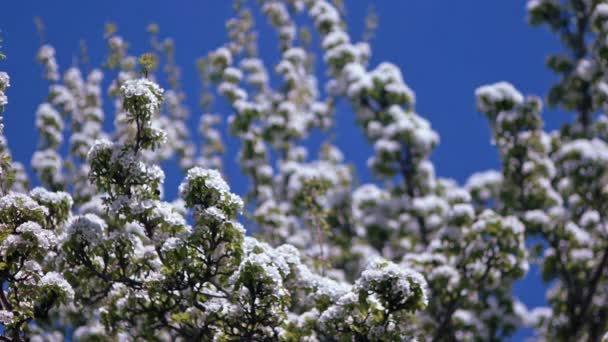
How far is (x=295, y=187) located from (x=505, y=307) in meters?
5.01

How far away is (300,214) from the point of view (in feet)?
51.5

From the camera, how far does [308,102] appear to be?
19.3 m

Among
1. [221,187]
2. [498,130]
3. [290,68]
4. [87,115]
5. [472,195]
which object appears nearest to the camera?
[221,187]

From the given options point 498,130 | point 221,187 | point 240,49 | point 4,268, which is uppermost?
point 240,49

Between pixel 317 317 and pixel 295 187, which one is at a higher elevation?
pixel 295 187

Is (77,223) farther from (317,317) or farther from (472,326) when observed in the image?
(472,326)

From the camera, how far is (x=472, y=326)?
48.2ft

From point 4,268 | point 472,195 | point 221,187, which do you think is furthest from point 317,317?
point 472,195

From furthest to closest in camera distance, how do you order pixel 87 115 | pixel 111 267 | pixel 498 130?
pixel 87 115 < pixel 498 130 < pixel 111 267

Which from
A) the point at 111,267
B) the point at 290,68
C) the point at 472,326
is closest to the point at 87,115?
the point at 290,68

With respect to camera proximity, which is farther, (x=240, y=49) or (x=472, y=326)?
(x=240, y=49)

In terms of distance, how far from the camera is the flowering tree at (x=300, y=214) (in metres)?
7.69

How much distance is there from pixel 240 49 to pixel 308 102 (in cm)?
257

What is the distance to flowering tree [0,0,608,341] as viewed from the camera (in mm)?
7688
